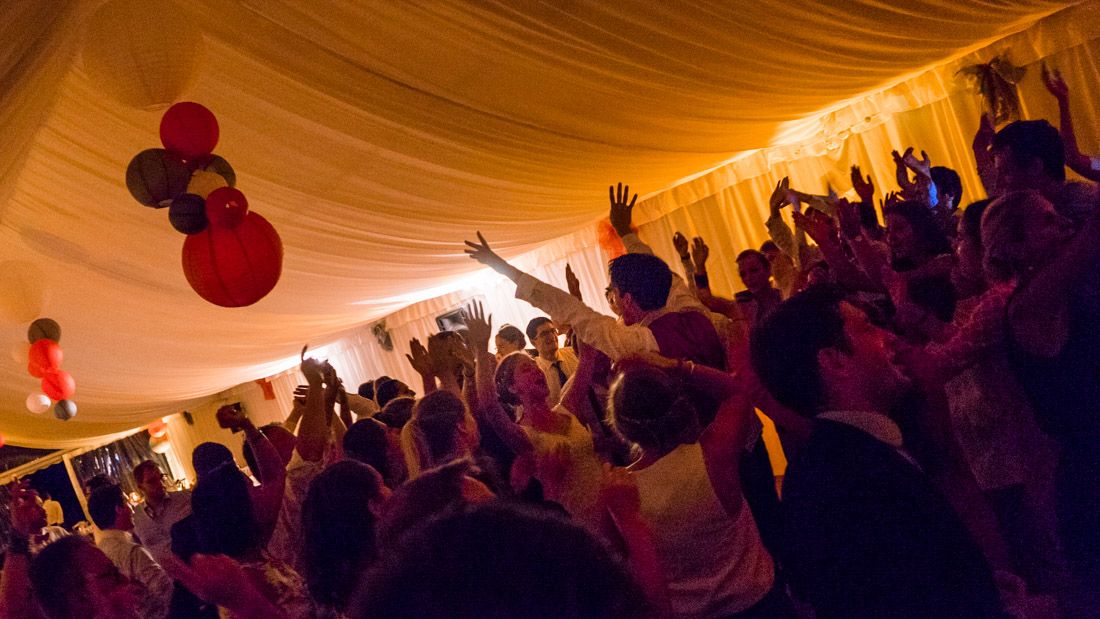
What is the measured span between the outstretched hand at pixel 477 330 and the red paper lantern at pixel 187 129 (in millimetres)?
1389

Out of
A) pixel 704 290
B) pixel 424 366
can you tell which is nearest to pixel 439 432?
pixel 424 366

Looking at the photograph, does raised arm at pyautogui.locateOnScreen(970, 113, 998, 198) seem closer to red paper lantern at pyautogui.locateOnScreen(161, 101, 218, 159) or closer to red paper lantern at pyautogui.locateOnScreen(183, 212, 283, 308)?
red paper lantern at pyautogui.locateOnScreen(183, 212, 283, 308)

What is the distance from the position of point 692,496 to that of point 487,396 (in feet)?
2.76

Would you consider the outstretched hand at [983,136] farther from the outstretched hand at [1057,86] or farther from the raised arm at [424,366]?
the raised arm at [424,366]

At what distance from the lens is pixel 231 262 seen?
302cm

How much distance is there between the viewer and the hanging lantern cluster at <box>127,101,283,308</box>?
9.86 feet

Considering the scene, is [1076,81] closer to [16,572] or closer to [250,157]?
[250,157]

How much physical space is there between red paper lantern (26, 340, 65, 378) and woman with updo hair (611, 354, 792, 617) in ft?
18.2

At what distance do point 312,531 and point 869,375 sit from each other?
1138 millimetres

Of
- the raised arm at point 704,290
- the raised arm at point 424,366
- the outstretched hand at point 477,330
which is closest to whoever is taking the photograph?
the outstretched hand at point 477,330

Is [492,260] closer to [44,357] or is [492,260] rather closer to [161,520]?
[161,520]

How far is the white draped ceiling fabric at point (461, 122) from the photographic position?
333 cm

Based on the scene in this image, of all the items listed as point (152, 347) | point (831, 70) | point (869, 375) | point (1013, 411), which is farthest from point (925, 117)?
point (152, 347)

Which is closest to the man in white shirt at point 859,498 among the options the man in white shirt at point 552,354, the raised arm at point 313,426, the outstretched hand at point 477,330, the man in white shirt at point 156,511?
the outstretched hand at point 477,330
